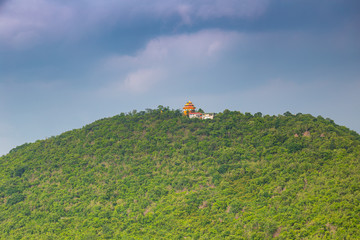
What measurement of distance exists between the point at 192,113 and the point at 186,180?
26.1m

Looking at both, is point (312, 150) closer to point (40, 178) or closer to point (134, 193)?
point (134, 193)

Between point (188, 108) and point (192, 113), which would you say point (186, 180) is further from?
point (188, 108)

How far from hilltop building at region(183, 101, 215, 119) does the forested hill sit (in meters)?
3.14

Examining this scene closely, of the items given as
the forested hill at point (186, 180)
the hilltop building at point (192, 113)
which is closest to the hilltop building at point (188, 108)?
the hilltop building at point (192, 113)

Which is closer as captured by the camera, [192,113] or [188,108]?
[192,113]

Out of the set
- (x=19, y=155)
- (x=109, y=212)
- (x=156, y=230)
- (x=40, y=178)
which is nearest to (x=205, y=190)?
(x=156, y=230)

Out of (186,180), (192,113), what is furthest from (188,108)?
(186,180)

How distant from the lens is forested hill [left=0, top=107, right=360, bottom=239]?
59.9m

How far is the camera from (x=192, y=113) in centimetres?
9981

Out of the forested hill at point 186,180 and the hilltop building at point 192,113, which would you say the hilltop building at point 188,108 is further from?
the forested hill at point 186,180

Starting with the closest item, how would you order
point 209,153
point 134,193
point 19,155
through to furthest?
point 134,193
point 209,153
point 19,155

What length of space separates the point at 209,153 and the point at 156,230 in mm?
20556

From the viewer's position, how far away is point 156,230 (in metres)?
67.5

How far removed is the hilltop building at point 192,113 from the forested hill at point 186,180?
314cm
